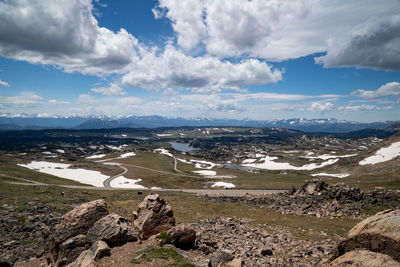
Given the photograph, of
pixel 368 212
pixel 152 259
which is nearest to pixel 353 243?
pixel 152 259

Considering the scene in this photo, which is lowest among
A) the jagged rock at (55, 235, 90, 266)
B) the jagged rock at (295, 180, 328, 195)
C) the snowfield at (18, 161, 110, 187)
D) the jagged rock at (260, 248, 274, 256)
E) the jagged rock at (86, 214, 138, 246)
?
the snowfield at (18, 161, 110, 187)

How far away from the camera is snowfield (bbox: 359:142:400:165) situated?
125m

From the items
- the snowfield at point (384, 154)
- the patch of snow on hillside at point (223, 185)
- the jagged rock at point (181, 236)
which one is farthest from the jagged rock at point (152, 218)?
the snowfield at point (384, 154)

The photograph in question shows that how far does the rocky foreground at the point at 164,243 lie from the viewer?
13.3m

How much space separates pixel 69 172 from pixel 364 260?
5982 inches

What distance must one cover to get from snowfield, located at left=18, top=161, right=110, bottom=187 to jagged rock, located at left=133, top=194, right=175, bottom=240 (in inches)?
4066

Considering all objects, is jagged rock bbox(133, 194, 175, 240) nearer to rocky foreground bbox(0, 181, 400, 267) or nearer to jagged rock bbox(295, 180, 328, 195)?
rocky foreground bbox(0, 181, 400, 267)

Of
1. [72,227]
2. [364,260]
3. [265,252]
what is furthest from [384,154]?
[72,227]

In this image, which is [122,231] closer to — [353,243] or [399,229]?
[353,243]

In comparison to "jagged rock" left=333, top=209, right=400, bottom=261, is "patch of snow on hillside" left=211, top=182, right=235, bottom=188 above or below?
below

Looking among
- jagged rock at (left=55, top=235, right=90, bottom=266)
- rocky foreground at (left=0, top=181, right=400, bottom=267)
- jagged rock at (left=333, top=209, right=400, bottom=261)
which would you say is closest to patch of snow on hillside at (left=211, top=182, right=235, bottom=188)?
rocky foreground at (left=0, top=181, right=400, bottom=267)

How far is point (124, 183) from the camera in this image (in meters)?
122

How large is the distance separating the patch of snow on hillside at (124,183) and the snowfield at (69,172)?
709 cm

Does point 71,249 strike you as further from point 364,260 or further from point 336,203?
point 336,203
